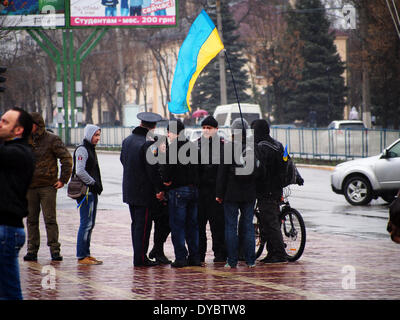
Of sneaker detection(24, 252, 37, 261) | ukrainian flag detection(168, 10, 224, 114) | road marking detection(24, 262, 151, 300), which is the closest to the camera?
road marking detection(24, 262, 151, 300)

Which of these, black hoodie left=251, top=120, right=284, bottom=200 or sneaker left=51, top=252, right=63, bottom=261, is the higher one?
black hoodie left=251, top=120, right=284, bottom=200

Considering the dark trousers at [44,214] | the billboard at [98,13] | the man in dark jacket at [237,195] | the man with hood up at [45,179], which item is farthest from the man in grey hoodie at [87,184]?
the billboard at [98,13]

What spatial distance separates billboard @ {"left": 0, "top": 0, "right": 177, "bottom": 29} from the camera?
127ft

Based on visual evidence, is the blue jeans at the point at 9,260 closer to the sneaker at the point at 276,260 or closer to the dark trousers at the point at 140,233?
Result: the dark trousers at the point at 140,233

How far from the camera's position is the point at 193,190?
31.7 ft

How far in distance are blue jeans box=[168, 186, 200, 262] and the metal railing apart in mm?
22821

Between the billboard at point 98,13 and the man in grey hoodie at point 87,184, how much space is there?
29576 mm

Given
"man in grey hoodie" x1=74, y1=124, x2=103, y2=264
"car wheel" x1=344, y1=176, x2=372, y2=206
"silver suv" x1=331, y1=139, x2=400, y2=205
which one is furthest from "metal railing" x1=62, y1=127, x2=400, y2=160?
"man in grey hoodie" x1=74, y1=124, x2=103, y2=264

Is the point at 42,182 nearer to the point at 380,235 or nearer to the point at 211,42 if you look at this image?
the point at 211,42

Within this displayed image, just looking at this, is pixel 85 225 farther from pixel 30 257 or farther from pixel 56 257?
→ pixel 30 257

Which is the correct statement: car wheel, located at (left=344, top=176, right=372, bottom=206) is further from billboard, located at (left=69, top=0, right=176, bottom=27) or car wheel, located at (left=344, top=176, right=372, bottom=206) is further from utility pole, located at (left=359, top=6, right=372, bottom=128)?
utility pole, located at (left=359, top=6, right=372, bottom=128)

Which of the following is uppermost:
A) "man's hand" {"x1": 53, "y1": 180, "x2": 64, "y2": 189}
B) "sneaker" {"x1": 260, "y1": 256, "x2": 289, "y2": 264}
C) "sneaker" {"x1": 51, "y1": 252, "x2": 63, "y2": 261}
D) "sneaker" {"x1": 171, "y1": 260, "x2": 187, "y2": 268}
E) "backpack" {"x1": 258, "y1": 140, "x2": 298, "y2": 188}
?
"backpack" {"x1": 258, "y1": 140, "x2": 298, "y2": 188}

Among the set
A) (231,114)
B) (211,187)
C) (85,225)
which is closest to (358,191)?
(211,187)

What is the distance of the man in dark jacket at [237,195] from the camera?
9586 millimetres
